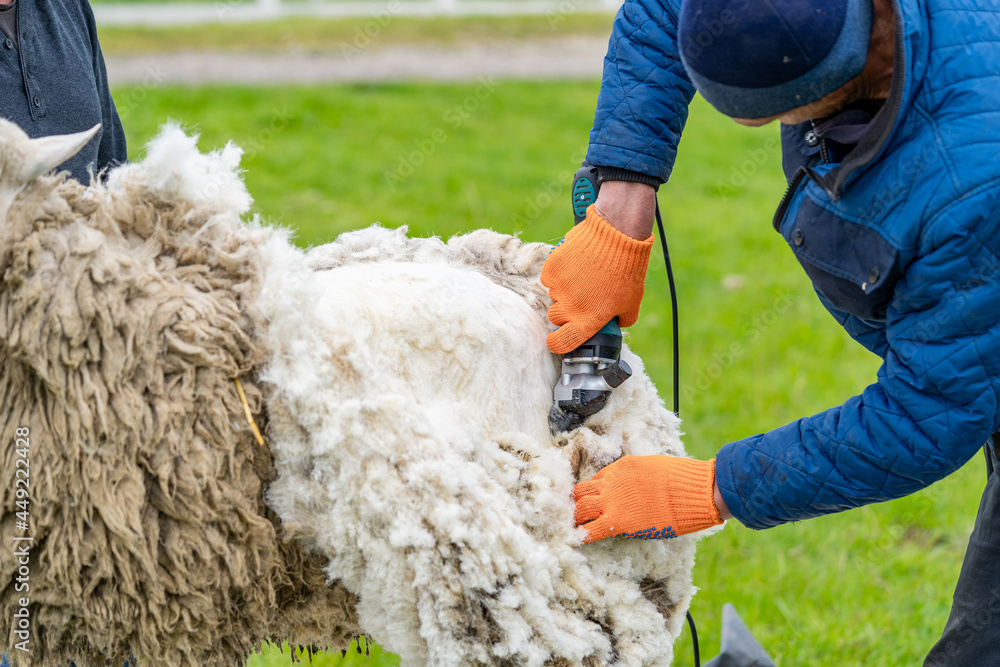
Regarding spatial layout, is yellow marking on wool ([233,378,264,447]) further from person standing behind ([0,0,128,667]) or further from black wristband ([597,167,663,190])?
black wristband ([597,167,663,190])

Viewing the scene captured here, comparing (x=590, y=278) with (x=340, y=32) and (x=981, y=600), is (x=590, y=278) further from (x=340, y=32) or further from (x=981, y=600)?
(x=340, y=32)

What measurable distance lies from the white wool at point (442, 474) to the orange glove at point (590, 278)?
3.5 inches

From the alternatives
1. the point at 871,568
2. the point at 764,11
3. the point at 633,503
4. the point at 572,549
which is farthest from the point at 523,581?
the point at 871,568

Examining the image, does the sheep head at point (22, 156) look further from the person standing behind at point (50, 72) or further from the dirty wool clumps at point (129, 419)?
the person standing behind at point (50, 72)

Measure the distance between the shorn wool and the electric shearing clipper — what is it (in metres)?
0.10

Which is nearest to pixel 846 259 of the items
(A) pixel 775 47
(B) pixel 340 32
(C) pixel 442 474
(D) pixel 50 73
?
(A) pixel 775 47

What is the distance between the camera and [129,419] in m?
1.38

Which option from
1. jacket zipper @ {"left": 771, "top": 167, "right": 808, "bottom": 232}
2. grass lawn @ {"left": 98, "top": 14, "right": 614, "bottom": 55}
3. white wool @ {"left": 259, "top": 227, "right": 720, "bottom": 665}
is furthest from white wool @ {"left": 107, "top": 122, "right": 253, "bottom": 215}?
grass lawn @ {"left": 98, "top": 14, "right": 614, "bottom": 55}

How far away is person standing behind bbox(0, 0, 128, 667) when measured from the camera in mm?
1811

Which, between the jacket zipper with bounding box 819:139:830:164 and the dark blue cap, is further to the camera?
the jacket zipper with bounding box 819:139:830:164

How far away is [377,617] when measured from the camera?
157 centimetres

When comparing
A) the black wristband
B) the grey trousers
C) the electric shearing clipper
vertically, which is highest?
the black wristband

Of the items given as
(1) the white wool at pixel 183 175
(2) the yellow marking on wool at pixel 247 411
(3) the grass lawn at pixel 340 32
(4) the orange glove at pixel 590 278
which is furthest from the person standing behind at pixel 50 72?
(3) the grass lawn at pixel 340 32

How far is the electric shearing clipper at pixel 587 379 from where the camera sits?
176 centimetres
